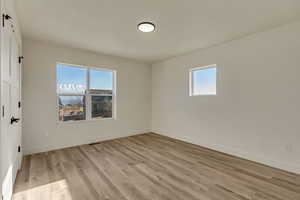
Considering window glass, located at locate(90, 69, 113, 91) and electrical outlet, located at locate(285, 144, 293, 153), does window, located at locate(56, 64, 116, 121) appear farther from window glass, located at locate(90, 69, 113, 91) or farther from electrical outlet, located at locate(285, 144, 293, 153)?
electrical outlet, located at locate(285, 144, 293, 153)

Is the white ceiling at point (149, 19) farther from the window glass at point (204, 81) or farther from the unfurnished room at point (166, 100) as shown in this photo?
the window glass at point (204, 81)

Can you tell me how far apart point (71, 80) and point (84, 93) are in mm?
468

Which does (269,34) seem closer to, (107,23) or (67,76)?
(107,23)

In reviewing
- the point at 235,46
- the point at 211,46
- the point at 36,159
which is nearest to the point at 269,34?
the point at 235,46

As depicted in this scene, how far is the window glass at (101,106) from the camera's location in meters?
4.43

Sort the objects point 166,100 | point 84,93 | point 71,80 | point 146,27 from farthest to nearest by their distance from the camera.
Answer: point 166,100, point 84,93, point 71,80, point 146,27

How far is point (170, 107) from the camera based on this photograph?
4930 millimetres

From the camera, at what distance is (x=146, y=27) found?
8.98ft

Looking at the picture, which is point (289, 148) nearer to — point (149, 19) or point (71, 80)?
point (149, 19)

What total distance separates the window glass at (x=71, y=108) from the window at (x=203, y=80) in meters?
3.10

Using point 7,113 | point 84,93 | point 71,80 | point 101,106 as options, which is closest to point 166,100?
point 101,106

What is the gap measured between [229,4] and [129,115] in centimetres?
391

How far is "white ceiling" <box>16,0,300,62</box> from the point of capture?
2141 millimetres

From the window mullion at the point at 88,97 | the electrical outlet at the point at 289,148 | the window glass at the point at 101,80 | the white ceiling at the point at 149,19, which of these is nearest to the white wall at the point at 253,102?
the electrical outlet at the point at 289,148
